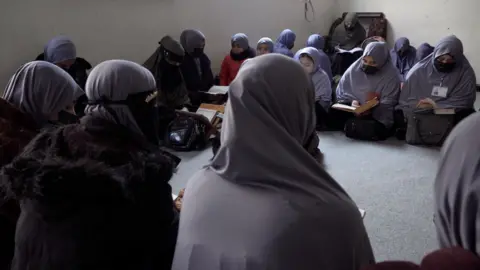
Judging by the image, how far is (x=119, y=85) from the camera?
1863mm

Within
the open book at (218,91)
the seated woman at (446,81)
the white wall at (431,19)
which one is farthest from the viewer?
the white wall at (431,19)

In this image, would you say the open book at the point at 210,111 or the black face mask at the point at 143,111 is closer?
the black face mask at the point at 143,111

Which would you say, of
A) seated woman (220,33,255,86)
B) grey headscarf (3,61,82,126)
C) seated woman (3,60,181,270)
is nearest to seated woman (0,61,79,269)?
grey headscarf (3,61,82,126)

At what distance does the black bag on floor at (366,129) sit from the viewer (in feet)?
15.8

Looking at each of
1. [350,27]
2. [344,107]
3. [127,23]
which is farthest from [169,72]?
[350,27]

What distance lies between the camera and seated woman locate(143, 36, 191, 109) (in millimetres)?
4688

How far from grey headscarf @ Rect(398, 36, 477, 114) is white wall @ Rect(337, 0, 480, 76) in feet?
9.02

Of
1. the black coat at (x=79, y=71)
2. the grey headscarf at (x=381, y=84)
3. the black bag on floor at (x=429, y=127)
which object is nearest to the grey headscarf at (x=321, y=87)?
the grey headscarf at (x=381, y=84)

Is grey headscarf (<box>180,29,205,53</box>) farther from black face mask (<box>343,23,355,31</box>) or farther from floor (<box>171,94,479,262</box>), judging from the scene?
black face mask (<box>343,23,355,31</box>)

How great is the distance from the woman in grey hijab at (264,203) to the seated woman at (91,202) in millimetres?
131

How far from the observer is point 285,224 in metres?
A: 1.12

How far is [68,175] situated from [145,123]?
786 millimetres

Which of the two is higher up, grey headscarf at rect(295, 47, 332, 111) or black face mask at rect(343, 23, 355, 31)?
A: black face mask at rect(343, 23, 355, 31)

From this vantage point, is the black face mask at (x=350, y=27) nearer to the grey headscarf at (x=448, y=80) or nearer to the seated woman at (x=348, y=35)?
the seated woman at (x=348, y=35)
